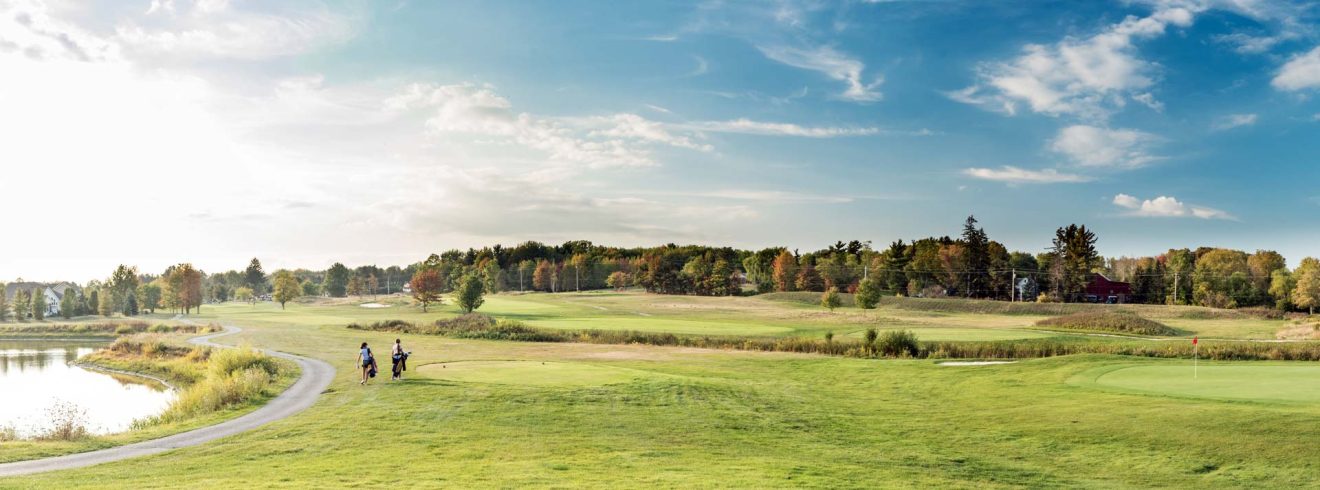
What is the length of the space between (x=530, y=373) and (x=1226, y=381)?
77.0 ft

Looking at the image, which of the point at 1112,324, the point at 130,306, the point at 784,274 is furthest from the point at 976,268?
the point at 130,306

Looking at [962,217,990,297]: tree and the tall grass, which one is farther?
[962,217,990,297]: tree

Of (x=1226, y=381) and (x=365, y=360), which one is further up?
(x=365, y=360)

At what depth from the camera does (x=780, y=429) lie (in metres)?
20.9

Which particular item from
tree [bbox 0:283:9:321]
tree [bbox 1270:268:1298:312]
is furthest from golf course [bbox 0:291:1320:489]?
tree [bbox 0:283:9:321]

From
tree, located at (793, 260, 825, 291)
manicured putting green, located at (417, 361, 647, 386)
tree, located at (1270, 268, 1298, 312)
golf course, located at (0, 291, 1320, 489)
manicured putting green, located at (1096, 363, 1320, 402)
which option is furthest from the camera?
tree, located at (793, 260, 825, 291)

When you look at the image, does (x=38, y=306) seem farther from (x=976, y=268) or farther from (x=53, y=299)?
(x=976, y=268)

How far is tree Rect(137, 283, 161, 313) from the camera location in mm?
117875

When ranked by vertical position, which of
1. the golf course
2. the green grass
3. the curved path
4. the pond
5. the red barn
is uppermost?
the red barn

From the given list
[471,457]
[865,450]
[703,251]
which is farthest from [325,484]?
[703,251]

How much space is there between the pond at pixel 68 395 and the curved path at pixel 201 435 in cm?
553

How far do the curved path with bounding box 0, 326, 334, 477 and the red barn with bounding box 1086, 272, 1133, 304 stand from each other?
371 ft

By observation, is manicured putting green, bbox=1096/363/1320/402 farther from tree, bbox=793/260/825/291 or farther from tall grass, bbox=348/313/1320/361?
tree, bbox=793/260/825/291

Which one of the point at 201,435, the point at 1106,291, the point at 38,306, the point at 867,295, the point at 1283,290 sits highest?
the point at 1283,290
